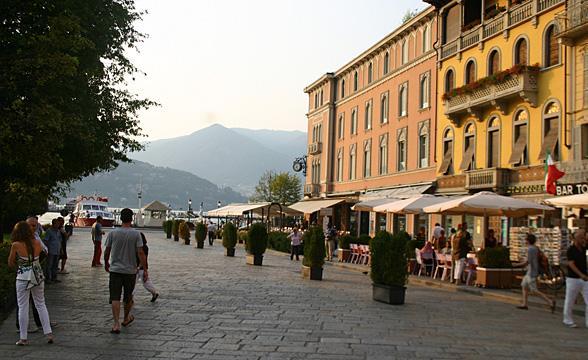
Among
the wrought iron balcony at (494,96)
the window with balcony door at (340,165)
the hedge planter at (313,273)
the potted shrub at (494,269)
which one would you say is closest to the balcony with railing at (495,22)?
the wrought iron balcony at (494,96)

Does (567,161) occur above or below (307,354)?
above

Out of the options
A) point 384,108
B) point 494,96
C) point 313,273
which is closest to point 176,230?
point 384,108

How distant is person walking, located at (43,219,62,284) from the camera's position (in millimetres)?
15789

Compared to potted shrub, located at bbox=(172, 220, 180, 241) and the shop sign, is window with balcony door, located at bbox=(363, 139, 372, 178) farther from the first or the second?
the shop sign

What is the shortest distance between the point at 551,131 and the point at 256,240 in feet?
40.9

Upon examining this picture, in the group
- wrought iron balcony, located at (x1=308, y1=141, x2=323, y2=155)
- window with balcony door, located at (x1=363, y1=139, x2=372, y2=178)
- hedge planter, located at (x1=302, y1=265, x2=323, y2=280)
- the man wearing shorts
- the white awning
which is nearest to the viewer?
the man wearing shorts

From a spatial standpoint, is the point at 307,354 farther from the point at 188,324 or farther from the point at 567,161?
the point at 567,161

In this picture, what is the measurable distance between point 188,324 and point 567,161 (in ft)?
61.1

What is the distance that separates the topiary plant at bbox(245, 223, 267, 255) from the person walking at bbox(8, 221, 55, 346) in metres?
16.1

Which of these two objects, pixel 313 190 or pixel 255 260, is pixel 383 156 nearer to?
pixel 313 190

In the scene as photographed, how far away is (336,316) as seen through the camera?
11.4 m

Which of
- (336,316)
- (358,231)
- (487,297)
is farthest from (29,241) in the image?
(358,231)

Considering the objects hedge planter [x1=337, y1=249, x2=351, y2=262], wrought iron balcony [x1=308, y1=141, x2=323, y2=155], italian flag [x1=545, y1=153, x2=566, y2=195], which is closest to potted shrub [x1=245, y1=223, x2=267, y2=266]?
hedge planter [x1=337, y1=249, x2=351, y2=262]

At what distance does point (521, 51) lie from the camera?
91.2 ft
